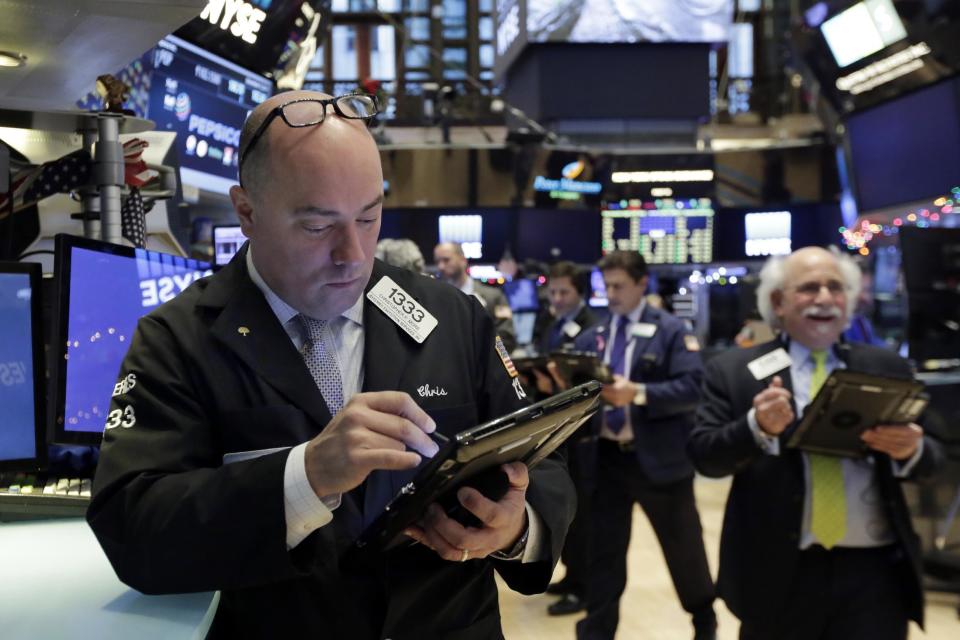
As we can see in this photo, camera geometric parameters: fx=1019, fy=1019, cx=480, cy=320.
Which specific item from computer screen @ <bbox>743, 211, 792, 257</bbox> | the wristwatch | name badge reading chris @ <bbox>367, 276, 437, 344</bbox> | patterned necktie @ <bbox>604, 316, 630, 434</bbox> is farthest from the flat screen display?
computer screen @ <bbox>743, 211, 792, 257</bbox>

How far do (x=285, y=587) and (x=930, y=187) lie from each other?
22.4 feet

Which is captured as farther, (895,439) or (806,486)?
(806,486)

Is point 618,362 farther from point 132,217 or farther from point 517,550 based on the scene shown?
point 517,550

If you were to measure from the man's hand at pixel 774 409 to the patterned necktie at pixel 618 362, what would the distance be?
69.5 inches

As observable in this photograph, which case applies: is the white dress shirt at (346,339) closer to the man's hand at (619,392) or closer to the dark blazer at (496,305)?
the man's hand at (619,392)

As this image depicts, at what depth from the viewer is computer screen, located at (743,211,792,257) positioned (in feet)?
40.2

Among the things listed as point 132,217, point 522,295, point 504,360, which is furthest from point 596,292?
point 504,360

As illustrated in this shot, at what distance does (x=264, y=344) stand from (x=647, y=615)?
4.26 metres

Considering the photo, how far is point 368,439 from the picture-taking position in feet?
3.85

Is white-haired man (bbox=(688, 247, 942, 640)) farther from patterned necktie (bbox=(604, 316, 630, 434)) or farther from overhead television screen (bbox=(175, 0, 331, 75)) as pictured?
overhead television screen (bbox=(175, 0, 331, 75))

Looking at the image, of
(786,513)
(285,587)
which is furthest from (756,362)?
(285,587)

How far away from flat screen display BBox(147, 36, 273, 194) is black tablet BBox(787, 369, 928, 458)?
3.09 m

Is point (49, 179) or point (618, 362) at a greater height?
point (49, 179)

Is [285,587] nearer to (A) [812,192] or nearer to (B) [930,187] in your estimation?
(B) [930,187]
